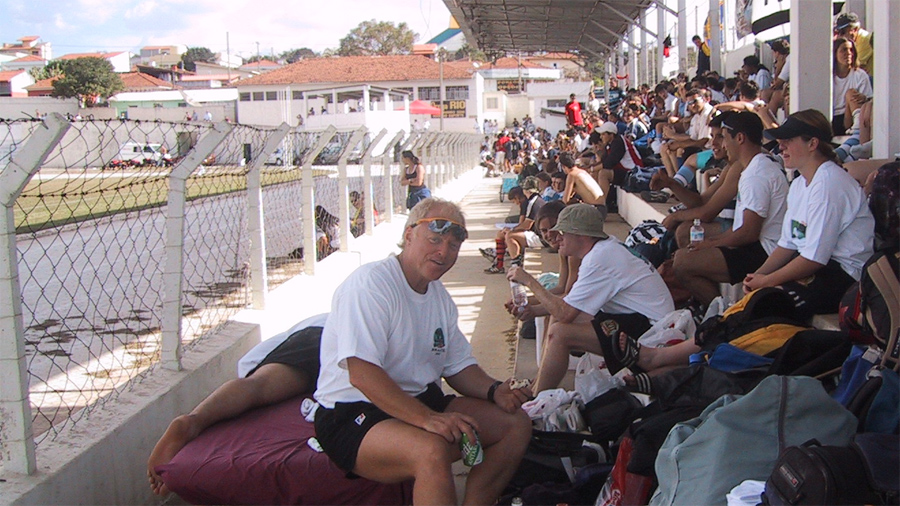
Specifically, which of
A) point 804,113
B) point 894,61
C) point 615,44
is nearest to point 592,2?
point 615,44

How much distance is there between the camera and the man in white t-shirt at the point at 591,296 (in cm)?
479

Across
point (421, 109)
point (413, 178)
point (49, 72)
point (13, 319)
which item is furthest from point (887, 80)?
point (49, 72)

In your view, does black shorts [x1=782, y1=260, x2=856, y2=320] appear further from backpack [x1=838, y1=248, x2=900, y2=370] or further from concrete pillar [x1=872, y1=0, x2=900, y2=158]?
concrete pillar [x1=872, y1=0, x2=900, y2=158]

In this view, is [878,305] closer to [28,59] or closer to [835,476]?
[835,476]

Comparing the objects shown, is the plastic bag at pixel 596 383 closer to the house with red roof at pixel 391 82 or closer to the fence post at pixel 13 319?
the fence post at pixel 13 319

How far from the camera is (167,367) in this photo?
4.71 m

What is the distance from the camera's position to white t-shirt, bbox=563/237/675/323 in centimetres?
491

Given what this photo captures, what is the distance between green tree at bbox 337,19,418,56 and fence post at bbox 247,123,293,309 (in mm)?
97160

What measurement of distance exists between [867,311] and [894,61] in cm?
309

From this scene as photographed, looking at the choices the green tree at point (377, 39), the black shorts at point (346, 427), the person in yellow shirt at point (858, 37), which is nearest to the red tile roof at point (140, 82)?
the green tree at point (377, 39)

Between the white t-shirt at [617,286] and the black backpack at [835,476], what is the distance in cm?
250

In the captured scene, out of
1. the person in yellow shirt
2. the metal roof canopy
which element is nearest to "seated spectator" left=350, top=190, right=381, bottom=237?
the person in yellow shirt

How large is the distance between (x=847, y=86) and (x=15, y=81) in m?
57.8

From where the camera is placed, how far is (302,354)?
4383 mm
